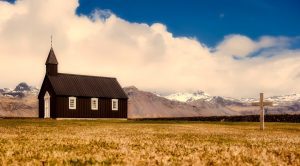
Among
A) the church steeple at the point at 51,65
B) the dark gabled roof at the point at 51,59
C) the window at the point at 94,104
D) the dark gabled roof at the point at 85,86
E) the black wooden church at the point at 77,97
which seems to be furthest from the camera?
the window at the point at 94,104

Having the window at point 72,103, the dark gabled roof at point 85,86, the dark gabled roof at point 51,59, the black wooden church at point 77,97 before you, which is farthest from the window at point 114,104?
the dark gabled roof at point 51,59

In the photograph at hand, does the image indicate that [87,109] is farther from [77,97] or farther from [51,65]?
[51,65]

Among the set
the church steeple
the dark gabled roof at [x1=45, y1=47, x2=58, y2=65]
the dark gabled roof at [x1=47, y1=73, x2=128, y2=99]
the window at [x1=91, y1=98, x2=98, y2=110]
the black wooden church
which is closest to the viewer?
the black wooden church

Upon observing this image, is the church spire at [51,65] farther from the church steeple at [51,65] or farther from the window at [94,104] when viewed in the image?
the window at [94,104]

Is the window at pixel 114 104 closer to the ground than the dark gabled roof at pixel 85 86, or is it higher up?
closer to the ground

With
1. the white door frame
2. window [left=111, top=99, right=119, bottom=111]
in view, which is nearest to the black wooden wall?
window [left=111, top=99, right=119, bottom=111]

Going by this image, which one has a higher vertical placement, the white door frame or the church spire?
the church spire

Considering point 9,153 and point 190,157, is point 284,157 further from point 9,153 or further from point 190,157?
point 9,153

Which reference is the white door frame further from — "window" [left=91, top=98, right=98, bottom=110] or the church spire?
"window" [left=91, top=98, right=98, bottom=110]

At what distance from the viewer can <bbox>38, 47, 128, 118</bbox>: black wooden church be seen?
66188mm

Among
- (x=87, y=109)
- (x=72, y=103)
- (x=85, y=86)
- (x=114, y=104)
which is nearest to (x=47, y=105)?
(x=72, y=103)

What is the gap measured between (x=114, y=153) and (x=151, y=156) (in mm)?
1130

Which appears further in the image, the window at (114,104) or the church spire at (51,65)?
the window at (114,104)

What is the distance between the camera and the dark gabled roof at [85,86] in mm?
67000
